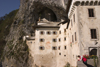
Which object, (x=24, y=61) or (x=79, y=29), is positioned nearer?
(x=79, y=29)

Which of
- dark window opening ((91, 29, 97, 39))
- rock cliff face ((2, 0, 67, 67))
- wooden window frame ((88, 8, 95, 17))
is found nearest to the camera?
dark window opening ((91, 29, 97, 39))

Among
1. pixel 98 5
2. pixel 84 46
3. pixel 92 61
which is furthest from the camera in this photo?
pixel 98 5

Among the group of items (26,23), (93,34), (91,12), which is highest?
(26,23)

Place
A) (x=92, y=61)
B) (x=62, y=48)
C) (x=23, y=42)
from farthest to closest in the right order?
(x=23, y=42)
(x=62, y=48)
(x=92, y=61)

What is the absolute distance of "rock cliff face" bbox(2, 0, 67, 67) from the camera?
33406 millimetres

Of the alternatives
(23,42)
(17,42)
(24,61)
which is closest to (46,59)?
(24,61)

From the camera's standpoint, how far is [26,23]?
126ft

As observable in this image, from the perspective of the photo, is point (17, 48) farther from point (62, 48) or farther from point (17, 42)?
point (62, 48)

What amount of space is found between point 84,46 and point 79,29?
110 inches

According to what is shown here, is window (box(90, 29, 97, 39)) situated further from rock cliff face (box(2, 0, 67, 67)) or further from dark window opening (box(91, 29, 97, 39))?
rock cliff face (box(2, 0, 67, 67))

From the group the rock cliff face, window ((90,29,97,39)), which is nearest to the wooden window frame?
window ((90,29,97,39))

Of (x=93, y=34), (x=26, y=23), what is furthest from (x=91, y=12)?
(x=26, y=23)

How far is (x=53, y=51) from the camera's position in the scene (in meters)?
29.9

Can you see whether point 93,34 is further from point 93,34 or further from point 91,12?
point 91,12
